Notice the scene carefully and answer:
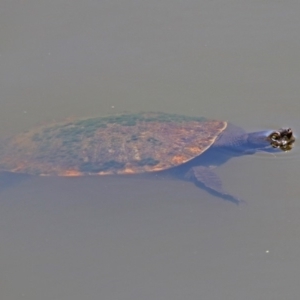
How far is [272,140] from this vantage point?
479cm

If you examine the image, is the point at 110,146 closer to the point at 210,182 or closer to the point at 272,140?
the point at 210,182

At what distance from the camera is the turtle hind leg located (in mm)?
4527

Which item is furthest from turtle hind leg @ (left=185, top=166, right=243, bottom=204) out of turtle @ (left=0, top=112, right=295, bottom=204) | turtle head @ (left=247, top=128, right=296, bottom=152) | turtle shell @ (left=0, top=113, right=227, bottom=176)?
turtle head @ (left=247, top=128, right=296, bottom=152)

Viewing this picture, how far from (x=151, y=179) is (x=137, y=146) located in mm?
311

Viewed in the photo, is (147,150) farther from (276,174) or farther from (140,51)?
(140,51)

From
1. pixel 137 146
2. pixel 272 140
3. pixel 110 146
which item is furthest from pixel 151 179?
pixel 272 140

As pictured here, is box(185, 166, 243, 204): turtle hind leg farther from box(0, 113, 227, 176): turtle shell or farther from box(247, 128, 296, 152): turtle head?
box(247, 128, 296, 152): turtle head

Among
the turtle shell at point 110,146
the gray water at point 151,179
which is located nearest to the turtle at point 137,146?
the turtle shell at point 110,146

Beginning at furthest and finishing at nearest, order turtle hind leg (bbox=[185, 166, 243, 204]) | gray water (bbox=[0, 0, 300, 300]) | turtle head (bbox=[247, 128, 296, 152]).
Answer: turtle head (bbox=[247, 128, 296, 152]), turtle hind leg (bbox=[185, 166, 243, 204]), gray water (bbox=[0, 0, 300, 300])

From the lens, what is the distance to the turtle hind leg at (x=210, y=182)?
4.53m

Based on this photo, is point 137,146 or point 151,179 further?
point 151,179

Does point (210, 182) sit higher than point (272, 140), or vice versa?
point (272, 140)

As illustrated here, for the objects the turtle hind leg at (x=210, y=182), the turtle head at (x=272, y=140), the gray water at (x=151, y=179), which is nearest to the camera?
the gray water at (x=151, y=179)

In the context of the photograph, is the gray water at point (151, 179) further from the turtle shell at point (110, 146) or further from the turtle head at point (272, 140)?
the turtle shell at point (110, 146)
